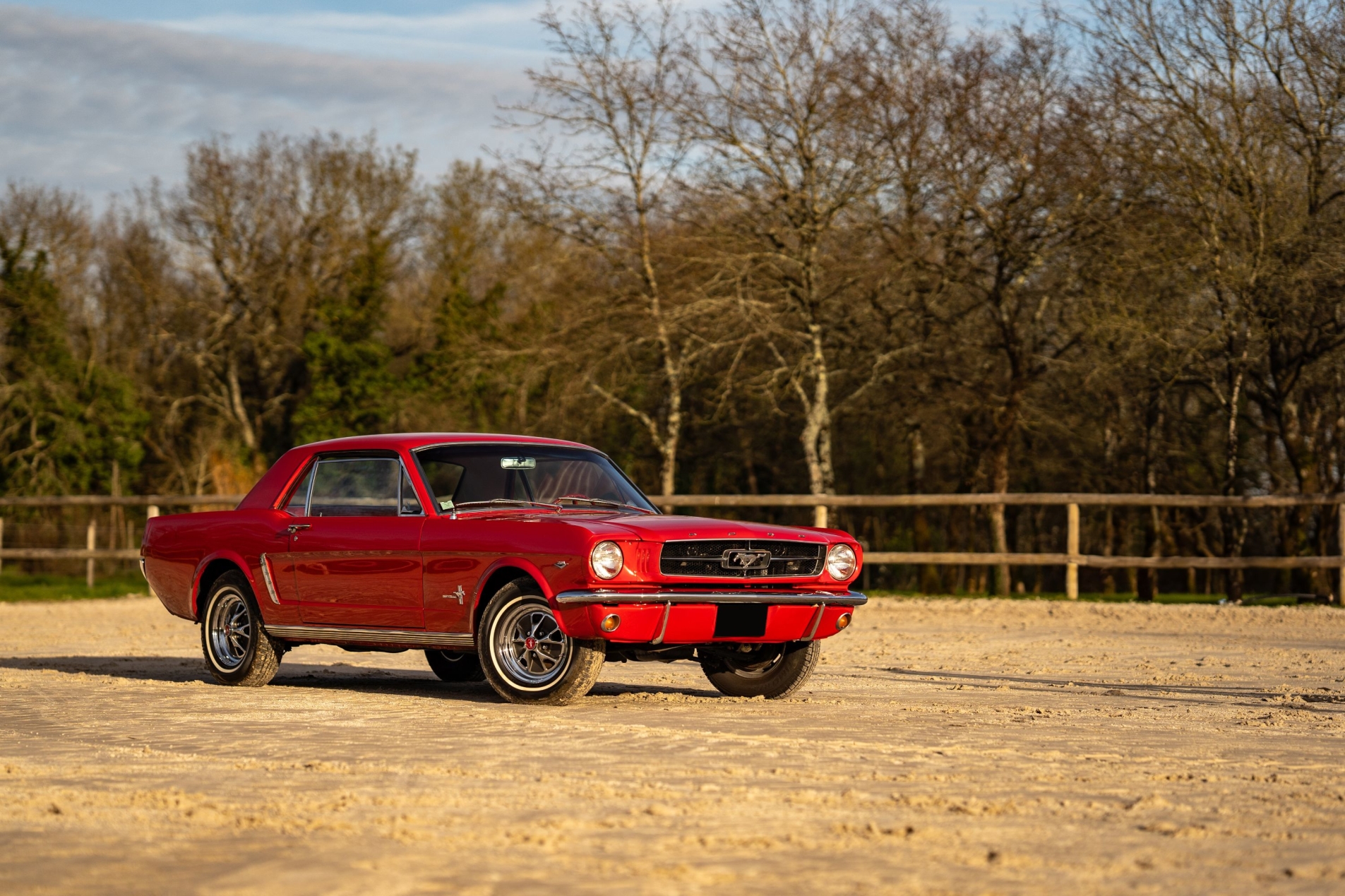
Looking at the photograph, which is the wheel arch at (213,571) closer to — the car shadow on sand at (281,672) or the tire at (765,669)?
the car shadow on sand at (281,672)

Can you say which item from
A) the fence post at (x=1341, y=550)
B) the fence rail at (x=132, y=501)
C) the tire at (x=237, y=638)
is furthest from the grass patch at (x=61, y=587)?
the fence post at (x=1341, y=550)

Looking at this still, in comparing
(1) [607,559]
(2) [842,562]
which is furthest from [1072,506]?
(1) [607,559]

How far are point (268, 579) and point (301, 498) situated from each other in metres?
0.57

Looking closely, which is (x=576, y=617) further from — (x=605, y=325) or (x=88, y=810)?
(x=605, y=325)

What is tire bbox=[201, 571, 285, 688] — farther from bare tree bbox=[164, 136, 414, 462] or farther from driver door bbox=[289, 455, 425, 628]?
bare tree bbox=[164, 136, 414, 462]

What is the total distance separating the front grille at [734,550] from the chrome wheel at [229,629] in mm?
3358

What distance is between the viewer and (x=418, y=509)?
33.3ft

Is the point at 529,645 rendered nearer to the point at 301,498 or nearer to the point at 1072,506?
the point at 301,498

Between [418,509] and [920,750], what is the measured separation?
12.5 ft

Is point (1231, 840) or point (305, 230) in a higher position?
point (305, 230)

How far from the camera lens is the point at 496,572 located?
954 cm

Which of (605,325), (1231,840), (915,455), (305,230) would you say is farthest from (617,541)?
(305,230)

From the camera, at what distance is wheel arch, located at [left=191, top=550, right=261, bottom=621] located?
10.9m

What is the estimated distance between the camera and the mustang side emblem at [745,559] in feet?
31.0
